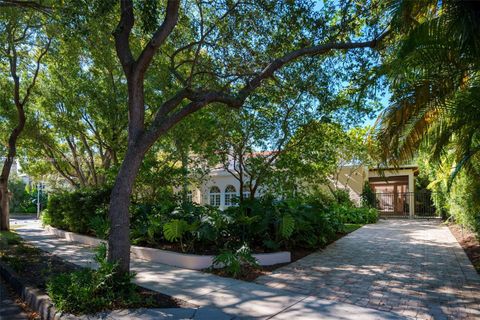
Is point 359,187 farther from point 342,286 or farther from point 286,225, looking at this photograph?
point 342,286

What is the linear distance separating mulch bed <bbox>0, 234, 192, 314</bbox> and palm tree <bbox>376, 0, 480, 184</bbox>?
212 inches

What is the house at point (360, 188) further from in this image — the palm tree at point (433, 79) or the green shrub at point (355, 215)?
the palm tree at point (433, 79)

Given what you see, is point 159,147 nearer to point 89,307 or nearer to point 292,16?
point 292,16

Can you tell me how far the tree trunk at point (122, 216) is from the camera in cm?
624

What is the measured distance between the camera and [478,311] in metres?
5.55

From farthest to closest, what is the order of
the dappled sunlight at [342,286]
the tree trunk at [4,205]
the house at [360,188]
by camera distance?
1. the house at [360,188]
2. the tree trunk at [4,205]
3. the dappled sunlight at [342,286]

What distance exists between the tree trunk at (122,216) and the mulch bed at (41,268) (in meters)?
0.67

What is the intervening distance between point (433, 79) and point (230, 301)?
5.51 metres

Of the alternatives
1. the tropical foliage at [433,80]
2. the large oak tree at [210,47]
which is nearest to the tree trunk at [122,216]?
the large oak tree at [210,47]

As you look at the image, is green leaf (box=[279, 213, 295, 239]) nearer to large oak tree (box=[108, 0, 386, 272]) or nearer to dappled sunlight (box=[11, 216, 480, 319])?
dappled sunlight (box=[11, 216, 480, 319])

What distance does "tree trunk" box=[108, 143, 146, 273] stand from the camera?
6242mm

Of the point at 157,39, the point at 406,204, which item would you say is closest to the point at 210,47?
the point at 157,39

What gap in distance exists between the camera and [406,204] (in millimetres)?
26297

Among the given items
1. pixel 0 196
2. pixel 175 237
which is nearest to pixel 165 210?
pixel 175 237
